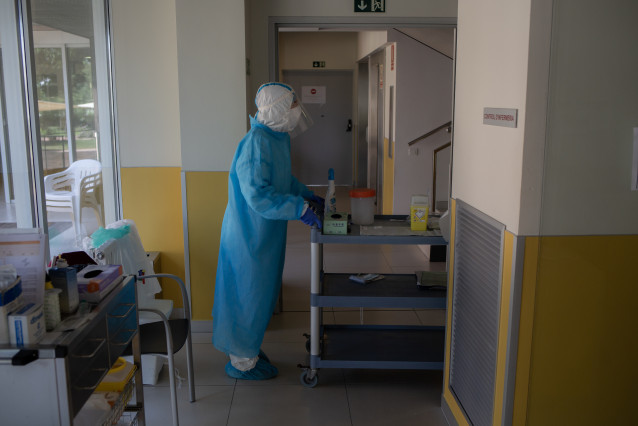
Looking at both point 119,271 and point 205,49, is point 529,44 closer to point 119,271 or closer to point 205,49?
point 119,271

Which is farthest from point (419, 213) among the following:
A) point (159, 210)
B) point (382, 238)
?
point (159, 210)

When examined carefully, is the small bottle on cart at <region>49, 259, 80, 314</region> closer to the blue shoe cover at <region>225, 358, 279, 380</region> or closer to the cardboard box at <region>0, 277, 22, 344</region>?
the cardboard box at <region>0, 277, 22, 344</region>

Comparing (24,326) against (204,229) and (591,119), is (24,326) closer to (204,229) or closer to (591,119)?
(591,119)

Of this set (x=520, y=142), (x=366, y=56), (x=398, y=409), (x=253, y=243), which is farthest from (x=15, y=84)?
(x=366, y=56)

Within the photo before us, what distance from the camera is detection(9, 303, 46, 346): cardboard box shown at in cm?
153

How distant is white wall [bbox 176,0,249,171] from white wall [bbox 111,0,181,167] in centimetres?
29

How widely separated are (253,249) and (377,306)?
740 millimetres

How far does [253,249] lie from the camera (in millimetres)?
3191

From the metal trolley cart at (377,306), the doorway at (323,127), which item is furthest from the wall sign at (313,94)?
the metal trolley cart at (377,306)

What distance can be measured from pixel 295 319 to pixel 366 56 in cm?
513

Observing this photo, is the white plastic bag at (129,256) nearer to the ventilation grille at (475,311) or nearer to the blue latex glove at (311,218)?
the blue latex glove at (311,218)

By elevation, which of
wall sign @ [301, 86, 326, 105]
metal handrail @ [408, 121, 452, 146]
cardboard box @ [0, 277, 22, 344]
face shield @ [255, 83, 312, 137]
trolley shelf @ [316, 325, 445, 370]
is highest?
→ wall sign @ [301, 86, 326, 105]

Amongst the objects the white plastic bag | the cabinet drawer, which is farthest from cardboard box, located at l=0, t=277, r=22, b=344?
the white plastic bag

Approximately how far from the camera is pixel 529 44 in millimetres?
1859
